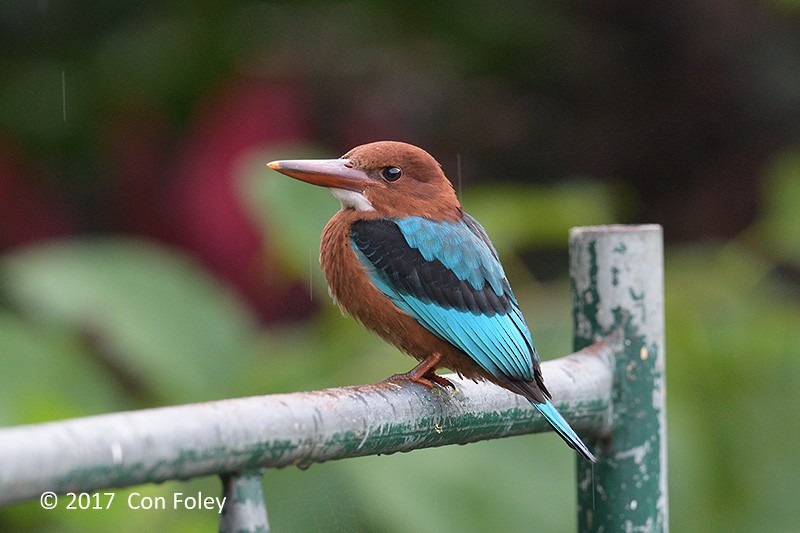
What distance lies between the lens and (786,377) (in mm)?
2986

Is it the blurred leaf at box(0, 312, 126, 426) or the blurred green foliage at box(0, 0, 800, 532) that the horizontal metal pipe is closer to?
the blurred green foliage at box(0, 0, 800, 532)

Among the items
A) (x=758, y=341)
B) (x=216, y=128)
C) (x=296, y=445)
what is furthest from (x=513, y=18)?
(x=296, y=445)

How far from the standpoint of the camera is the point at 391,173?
1881 millimetres

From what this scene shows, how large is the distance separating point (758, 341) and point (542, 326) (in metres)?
0.55

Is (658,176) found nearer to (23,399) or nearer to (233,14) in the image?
(233,14)

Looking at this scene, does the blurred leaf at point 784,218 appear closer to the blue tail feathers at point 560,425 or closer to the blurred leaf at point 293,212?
the blurred leaf at point 293,212

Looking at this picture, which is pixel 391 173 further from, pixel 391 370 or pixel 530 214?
pixel 530 214

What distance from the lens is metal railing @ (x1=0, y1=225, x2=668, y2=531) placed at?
1.05 meters

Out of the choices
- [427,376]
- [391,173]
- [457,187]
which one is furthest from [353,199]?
[457,187]

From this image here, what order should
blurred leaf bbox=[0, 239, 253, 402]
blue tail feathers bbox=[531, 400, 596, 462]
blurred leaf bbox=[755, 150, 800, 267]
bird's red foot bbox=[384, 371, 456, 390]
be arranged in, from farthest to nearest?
blurred leaf bbox=[755, 150, 800, 267], blurred leaf bbox=[0, 239, 253, 402], bird's red foot bbox=[384, 371, 456, 390], blue tail feathers bbox=[531, 400, 596, 462]

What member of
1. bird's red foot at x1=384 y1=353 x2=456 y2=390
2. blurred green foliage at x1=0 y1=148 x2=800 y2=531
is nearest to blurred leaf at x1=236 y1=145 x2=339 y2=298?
blurred green foliage at x1=0 y1=148 x2=800 y2=531

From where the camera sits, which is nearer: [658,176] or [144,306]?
[144,306]

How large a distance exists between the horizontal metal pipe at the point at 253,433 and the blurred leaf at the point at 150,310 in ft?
3.88

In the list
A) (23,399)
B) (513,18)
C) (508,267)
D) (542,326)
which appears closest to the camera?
(23,399)
